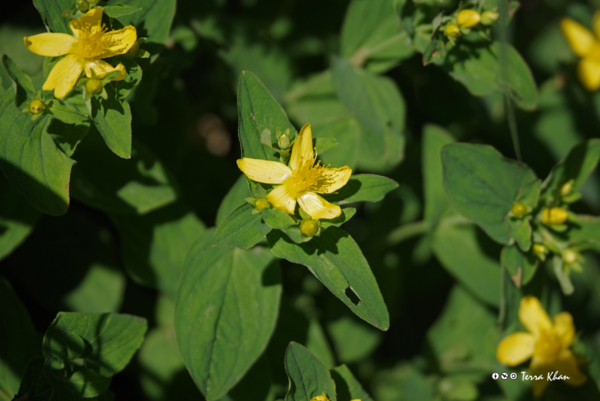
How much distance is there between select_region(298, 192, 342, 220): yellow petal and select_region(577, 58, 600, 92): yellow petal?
2238 millimetres

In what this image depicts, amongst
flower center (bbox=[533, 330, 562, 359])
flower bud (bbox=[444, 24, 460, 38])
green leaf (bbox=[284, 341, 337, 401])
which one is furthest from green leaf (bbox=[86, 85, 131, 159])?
flower center (bbox=[533, 330, 562, 359])

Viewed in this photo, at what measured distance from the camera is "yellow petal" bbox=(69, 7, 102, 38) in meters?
1.40

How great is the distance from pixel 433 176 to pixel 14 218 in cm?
189

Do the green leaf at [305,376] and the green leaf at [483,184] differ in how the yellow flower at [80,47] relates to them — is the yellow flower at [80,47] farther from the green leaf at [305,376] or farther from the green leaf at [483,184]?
the green leaf at [483,184]

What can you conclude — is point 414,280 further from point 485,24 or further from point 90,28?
point 90,28

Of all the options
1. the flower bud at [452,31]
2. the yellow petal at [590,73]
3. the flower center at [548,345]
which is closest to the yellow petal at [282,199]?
the flower bud at [452,31]

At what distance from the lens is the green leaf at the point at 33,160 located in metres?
1.47

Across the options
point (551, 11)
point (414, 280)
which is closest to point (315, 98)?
point (414, 280)

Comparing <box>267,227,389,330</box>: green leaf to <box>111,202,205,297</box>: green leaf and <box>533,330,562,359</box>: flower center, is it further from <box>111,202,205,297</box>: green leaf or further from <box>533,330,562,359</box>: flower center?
<box>533,330,562,359</box>: flower center

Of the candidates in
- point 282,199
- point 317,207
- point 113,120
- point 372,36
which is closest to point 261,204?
point 282,199

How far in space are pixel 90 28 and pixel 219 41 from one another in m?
0.84

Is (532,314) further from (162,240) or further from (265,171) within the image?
(162,240)

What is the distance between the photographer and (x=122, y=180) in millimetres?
1903

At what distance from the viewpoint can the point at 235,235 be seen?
4.64 feet
